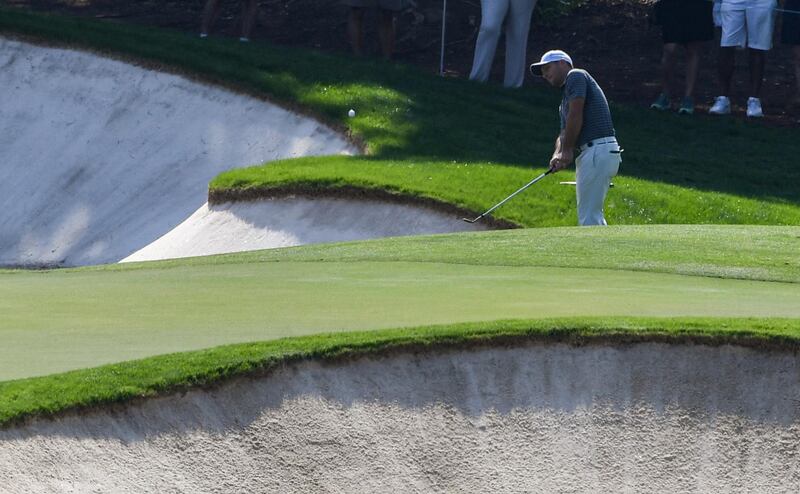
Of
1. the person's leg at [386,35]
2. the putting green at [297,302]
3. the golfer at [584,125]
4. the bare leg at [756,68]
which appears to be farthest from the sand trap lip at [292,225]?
the person's leg at [386,35]

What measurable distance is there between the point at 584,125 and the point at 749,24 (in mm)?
7313

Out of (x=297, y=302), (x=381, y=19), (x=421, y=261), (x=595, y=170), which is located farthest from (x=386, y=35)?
(x=297, y=302)

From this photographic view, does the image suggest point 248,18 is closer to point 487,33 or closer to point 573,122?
point 487,33

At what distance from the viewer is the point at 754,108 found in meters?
21.5

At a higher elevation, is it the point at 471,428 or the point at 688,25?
the point at 688,25

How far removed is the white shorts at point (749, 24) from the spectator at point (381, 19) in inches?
171

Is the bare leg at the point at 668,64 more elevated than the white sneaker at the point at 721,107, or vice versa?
the bare leg at the point at 668,64

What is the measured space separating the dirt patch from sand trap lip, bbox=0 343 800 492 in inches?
624

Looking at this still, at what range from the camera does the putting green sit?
800 centimetres

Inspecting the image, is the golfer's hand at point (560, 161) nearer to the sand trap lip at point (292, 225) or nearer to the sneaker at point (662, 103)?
the sand trap lip at point (292, 225)

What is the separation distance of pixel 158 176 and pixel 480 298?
10949 millimetres

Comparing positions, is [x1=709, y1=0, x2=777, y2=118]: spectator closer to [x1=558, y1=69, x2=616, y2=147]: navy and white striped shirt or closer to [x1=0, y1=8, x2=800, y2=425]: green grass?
[x1=0, y1=8, x2=800, y2=425]: green grass

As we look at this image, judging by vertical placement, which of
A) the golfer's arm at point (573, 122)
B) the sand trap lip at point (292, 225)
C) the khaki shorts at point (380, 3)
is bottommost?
the sand trap lip at point (292, 225)

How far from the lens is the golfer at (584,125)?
13.7 meters
